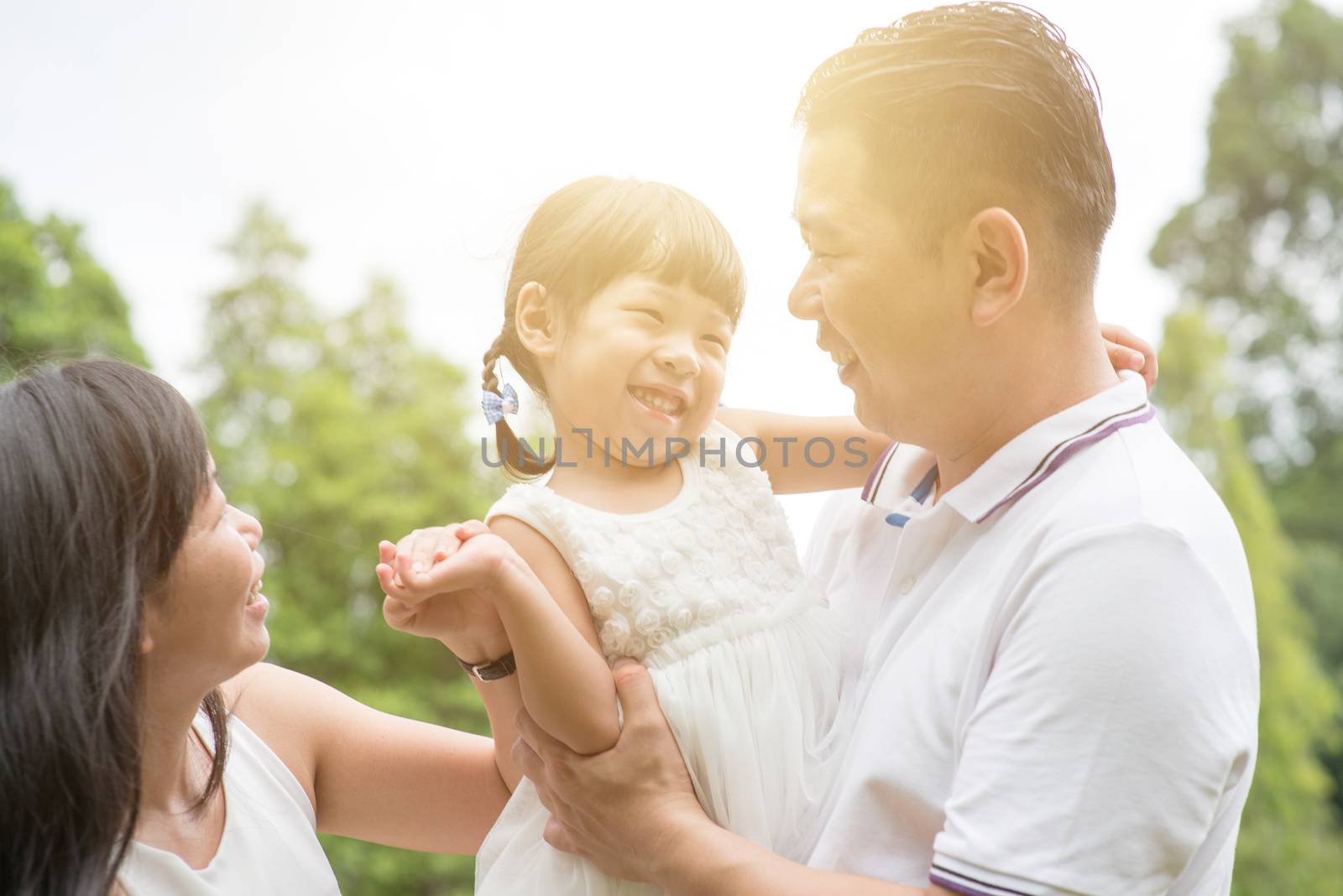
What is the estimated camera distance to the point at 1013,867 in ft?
4.24

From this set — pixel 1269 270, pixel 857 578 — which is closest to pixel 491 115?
pixel 1269 270

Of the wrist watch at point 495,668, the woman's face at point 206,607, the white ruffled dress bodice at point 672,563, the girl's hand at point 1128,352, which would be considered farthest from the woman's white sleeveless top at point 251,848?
the girl's hand at point 1128,352

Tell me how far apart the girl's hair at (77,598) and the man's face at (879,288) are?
898 mm

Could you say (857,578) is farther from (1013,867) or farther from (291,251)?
(291,251)

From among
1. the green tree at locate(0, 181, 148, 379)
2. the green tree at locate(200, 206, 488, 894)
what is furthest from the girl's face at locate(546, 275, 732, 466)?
the green tree at locate(200, 206, 488, 894)

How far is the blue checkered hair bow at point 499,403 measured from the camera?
81.5 inches

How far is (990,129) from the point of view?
1638 mm

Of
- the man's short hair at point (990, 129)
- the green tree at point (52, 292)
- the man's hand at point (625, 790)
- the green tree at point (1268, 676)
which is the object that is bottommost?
the green tree at point (1268, 676)

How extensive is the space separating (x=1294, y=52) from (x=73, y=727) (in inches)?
860

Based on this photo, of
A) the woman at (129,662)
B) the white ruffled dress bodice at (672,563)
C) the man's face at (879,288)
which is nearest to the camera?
the woman at (129,662)

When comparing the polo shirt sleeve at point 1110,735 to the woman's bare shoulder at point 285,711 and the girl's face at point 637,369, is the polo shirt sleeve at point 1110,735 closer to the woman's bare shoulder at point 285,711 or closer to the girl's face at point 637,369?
the girl's face at point 637,369

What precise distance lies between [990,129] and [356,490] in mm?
10503

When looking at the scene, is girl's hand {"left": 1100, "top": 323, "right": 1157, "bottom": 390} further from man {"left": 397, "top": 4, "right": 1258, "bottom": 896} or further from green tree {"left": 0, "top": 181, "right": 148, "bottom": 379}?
green tree {"left": 0, "top": 181, "right": 148, "bottom": 379}

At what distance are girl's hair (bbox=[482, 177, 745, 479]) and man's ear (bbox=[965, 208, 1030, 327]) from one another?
18.8 inches
